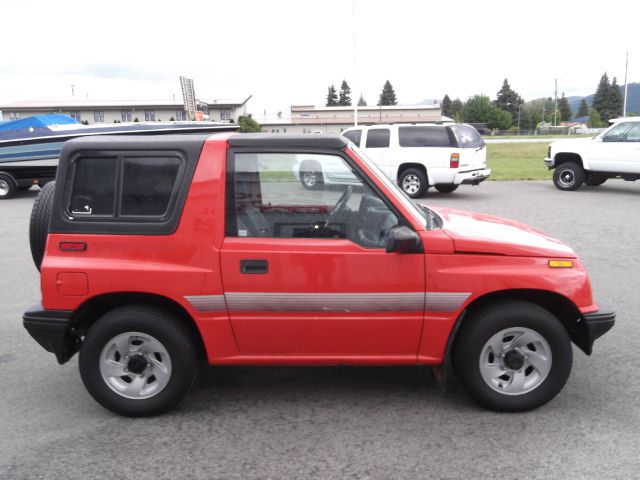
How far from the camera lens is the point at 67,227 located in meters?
3.63

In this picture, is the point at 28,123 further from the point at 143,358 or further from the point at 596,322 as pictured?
the point at 596,322

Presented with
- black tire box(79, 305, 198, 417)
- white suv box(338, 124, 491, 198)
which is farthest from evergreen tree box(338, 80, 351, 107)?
black tire box(79, 305, 198, 417)

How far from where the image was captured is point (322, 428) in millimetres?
3607

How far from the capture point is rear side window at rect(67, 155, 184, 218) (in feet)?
12.0

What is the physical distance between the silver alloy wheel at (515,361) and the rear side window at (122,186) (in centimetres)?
220

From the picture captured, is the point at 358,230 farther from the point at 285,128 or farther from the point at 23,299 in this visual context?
the point at 285,128

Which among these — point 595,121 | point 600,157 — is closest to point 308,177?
point 600,157

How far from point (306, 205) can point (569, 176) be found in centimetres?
1401

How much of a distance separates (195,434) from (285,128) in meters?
91.6

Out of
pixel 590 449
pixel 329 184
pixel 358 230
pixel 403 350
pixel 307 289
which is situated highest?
pixel 329 184

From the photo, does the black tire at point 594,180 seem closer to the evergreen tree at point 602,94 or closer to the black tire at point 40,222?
the black tire at point 40,222

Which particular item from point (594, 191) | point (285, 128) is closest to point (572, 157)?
point (594, 191)

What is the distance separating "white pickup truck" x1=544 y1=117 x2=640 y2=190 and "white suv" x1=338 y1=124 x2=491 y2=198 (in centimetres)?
234

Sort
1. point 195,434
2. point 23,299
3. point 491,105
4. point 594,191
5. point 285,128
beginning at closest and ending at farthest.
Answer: point 195,434 < point 23,299 < point 594,191 < point 285,128 < point 491,105
